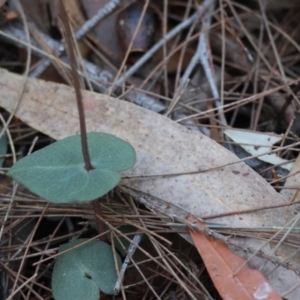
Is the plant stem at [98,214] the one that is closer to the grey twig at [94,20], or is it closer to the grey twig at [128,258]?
the grey twig at [128,258]

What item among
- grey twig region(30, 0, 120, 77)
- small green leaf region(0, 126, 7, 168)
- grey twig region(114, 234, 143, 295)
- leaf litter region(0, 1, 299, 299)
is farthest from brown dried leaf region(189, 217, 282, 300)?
grey twig region(30, 0, 120, 77)

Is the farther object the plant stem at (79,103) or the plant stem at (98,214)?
the plant stem at (98,214)

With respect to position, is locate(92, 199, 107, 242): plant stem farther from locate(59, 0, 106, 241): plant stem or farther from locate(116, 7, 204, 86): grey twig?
locate(116, 7, 204, 86): grey twig

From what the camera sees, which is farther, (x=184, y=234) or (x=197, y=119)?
(x=197, y=119)

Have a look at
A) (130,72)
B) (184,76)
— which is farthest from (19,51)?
(184,76)

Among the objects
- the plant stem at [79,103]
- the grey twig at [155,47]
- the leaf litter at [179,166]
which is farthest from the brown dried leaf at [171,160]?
the grey twig at [155,47]

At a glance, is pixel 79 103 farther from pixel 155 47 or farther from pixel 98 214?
pixel 155 47

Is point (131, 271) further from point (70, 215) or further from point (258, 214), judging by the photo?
point (258, 214)
